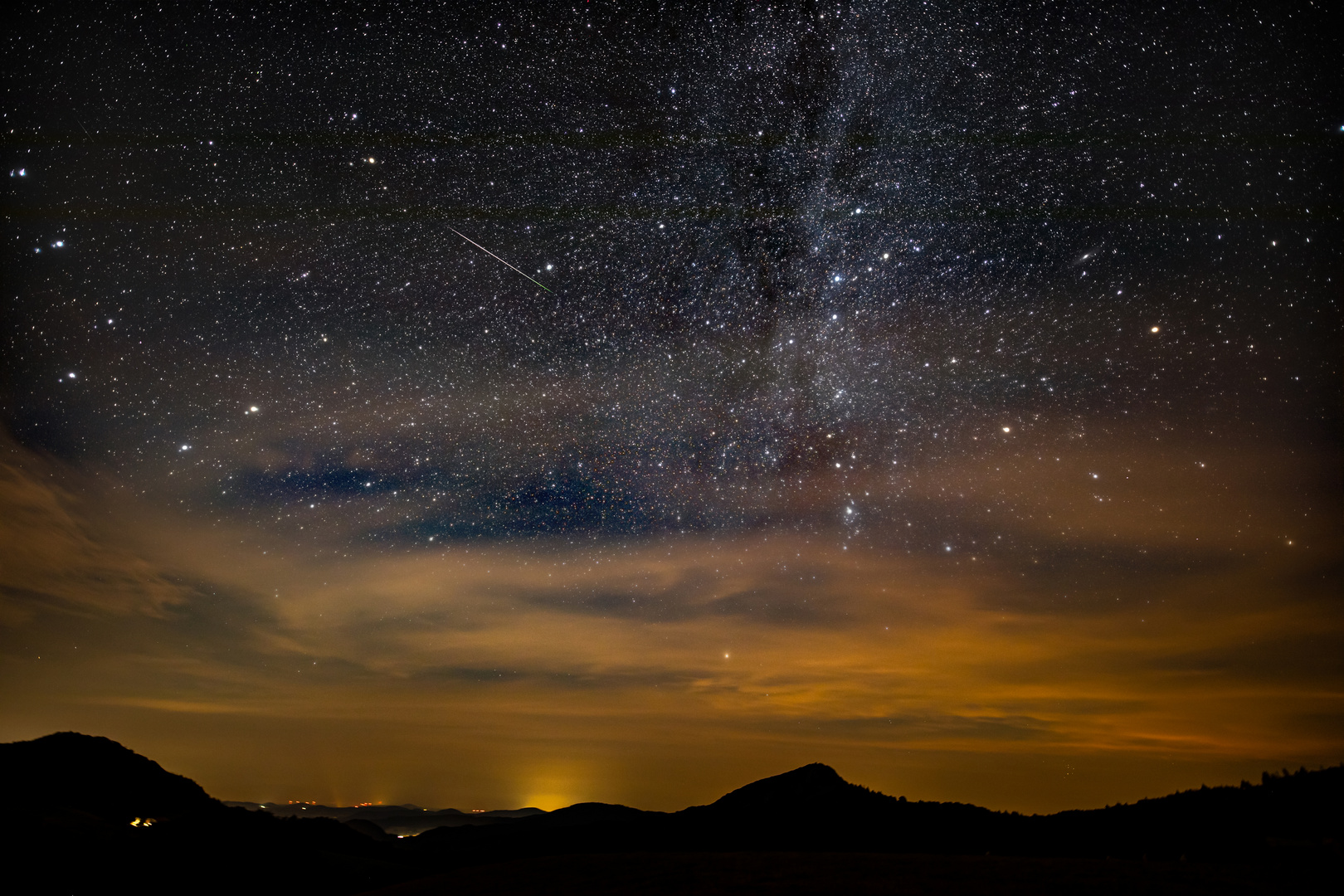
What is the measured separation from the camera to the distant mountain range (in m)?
13.4

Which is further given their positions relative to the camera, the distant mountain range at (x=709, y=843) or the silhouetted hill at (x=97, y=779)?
the silhouetted hill at (x=97, y=779)

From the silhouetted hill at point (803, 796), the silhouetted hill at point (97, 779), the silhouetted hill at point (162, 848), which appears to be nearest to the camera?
the silhouetted hill at point (162, 848)

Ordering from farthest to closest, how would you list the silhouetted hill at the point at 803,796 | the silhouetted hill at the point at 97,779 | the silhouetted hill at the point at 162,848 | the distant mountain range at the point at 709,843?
the silhouetted hill at the point at 97,779, the silhouetted hill at the point at 803,796, the silhouetted hill at the point at 162,848, the distant mountain range at the point at 709,843

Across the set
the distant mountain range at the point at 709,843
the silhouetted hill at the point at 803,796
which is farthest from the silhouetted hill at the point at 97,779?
the silhouetted hill at the point at 803,796

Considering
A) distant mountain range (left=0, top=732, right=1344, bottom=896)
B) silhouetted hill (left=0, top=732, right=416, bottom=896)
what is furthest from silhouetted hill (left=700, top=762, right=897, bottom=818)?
silhouetted hill (left=0, top=732, right=416, bottom=896)

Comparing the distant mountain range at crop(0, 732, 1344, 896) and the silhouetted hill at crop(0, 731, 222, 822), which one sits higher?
the silhouetted hill at crop(0, 731, 222, 822)

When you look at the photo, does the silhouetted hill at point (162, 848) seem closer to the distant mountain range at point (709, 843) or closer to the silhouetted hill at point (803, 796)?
the distant mountain range at point (709, 843)

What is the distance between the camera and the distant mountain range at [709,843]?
43.9ft

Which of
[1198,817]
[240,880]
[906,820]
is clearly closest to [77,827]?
[240,880]

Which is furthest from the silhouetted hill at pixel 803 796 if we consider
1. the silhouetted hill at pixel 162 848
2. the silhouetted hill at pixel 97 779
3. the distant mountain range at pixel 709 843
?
the silhouetted hill at pixel 97 779

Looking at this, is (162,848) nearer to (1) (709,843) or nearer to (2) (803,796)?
(1) (709,843)

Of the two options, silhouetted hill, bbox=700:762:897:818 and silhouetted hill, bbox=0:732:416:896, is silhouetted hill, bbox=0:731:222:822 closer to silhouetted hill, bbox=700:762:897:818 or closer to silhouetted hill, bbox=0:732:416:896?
silhouetted hill, bbox=0:732:416:896

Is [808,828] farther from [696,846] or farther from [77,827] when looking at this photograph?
[77,827]

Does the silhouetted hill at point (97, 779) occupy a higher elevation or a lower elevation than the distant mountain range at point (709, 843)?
higher
